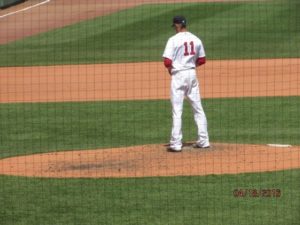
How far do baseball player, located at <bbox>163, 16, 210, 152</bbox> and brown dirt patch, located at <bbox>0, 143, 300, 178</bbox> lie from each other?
1.05 ft

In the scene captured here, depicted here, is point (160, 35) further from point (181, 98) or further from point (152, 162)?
point (152, 162)

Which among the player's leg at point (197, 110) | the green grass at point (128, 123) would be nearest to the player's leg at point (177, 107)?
the player's leg at point (197, 110)

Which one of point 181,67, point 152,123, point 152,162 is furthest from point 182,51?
point 152,123

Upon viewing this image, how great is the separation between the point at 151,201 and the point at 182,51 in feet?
10.8

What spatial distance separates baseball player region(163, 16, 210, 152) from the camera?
1465 centimetres

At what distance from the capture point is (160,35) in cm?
3250

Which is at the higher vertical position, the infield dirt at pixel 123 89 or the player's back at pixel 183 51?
the player's back at pixel 183 51

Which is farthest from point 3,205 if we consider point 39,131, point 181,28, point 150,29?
point 150,29

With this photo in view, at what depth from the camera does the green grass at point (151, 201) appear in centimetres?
Result: 1121

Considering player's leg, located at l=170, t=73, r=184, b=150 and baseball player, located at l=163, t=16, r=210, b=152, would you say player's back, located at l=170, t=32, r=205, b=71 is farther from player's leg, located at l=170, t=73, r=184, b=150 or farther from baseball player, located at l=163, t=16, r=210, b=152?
player's leg, located at l=170, t=73, r=184, b=150

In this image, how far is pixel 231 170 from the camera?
1370 cm

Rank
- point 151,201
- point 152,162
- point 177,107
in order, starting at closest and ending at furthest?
point 151,201 < point 152,162 < point 177,107

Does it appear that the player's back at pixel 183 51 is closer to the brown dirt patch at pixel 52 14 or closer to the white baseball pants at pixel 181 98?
the white baseball pants at pixel 181 98

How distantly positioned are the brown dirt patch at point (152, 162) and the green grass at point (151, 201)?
1.36 feet
